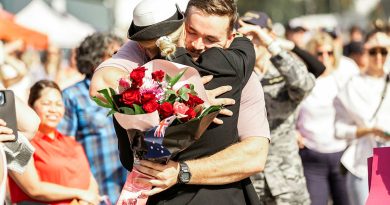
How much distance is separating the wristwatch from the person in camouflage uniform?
9.80 feet

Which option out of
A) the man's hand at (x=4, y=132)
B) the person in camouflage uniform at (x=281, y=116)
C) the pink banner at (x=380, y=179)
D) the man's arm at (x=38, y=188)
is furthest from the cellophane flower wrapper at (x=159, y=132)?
the person in camouflage uniform at (x=281, y=116)

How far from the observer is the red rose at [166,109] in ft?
15.4

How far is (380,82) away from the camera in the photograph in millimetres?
9984

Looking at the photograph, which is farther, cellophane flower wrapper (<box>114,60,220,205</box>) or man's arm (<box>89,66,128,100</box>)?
man's arm (<box>89,66,128,100</box>)

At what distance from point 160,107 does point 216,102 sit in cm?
40

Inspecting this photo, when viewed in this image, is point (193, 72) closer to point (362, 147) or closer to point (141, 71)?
point (141, 71)

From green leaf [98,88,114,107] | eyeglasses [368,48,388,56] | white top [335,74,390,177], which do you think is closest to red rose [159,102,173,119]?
green leaf [98,88,114,107]

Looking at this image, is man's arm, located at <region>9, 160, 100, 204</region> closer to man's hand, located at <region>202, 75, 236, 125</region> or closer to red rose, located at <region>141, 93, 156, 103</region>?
man's hand, located at <region>202, 75, 236, 125</region>

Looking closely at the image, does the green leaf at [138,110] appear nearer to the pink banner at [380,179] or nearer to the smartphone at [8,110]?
the smartphone at [8,110]

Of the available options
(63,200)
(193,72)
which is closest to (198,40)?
(193,72)

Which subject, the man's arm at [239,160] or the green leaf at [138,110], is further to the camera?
the man's arm at [239,160]

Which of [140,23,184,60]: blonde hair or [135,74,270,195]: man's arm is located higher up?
[140,23,184,60]: blonde hair

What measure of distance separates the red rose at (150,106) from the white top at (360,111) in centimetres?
483

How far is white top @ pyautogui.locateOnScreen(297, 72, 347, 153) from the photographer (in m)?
10.2
